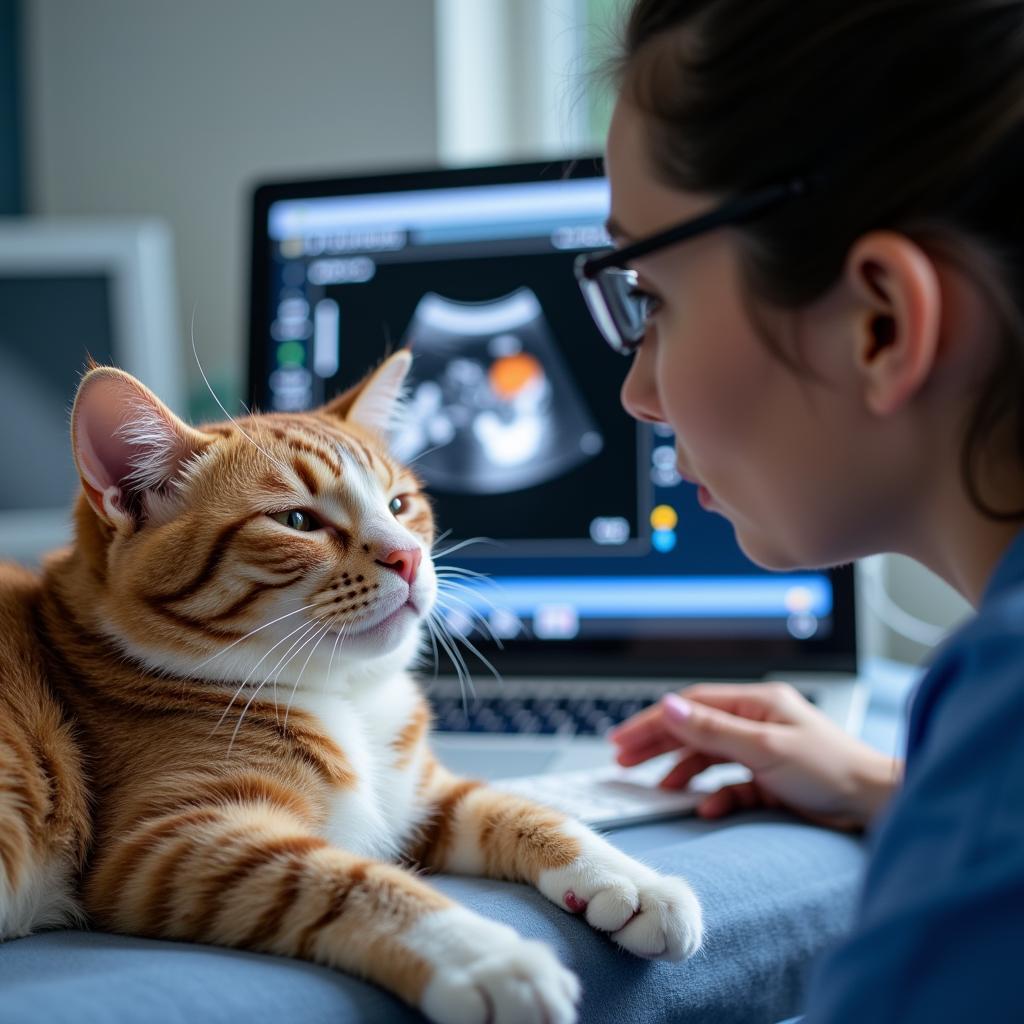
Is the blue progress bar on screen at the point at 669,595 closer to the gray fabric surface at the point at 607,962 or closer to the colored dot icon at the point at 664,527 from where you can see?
the colored dot icon at the point at 664,527

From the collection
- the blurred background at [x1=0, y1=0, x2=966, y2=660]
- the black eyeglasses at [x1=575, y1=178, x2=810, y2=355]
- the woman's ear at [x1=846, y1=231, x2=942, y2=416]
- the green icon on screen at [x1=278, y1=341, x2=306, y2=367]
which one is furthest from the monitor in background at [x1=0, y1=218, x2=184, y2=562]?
the woman's ear at [x1=846, y1=231, x2=942, y2=416]

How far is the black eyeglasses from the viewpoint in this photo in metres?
0.49

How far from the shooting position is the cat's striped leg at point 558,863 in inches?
23.4

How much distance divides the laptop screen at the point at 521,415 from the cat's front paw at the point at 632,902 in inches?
23.0

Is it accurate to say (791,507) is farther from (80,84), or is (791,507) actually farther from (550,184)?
(80,84)

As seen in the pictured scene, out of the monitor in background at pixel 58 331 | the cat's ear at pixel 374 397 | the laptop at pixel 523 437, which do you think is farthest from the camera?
the monitor in background at pixel 58 331

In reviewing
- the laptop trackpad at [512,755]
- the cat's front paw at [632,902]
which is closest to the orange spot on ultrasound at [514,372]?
the laptop trackpad at [512,755]

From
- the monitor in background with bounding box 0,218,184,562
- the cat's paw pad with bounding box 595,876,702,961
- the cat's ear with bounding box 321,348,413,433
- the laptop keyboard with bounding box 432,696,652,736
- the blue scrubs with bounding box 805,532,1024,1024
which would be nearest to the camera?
the blue scrubs with bounding box 805,532,1024,1024

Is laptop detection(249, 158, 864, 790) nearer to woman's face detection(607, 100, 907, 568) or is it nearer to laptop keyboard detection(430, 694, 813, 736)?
laptop keyboard detection(430, 694, 813, 736)

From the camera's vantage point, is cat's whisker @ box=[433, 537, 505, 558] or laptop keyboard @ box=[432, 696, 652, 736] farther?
laptop keyboard @ box=[432, 696, 652, 736]

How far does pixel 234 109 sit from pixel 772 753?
59.3 inches

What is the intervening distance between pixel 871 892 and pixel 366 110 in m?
1.63

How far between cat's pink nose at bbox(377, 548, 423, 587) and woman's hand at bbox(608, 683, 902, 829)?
0.79 feet

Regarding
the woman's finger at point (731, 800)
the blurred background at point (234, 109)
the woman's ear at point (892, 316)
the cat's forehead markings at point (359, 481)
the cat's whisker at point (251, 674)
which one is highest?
the blurred background at point (234, 109)
